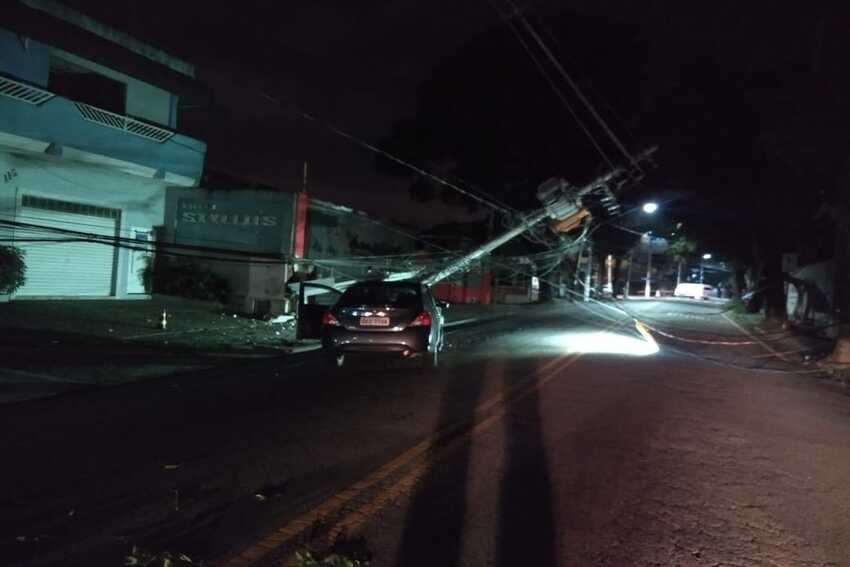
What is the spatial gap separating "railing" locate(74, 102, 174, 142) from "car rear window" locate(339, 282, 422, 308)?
9929mm

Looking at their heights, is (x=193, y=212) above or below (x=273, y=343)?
above

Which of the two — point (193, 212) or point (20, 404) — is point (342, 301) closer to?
point (20, 404)

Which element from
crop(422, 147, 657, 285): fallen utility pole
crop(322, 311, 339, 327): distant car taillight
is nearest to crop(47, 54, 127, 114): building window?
crop(322, 311, 339, 327): distant car taillight

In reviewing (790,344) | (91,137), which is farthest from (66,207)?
(790,344)

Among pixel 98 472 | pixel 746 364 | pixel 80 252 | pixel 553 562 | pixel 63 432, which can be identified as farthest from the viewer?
pixel 80 252

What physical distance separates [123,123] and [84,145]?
1233mm

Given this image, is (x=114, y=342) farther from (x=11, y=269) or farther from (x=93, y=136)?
(x=93, y=136)

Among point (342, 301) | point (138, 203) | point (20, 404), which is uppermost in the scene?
point (138, 203)

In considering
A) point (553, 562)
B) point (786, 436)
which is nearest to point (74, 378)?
point (553, 562)

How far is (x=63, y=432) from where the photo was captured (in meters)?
7.29

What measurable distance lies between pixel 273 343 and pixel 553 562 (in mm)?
12663

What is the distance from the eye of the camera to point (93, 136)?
18344 mm

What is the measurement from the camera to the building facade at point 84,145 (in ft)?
54.3

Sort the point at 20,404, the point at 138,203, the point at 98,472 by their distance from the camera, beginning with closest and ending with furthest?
1. the point at 98,472
2. the point at 20,404
3. the point at 138,203
